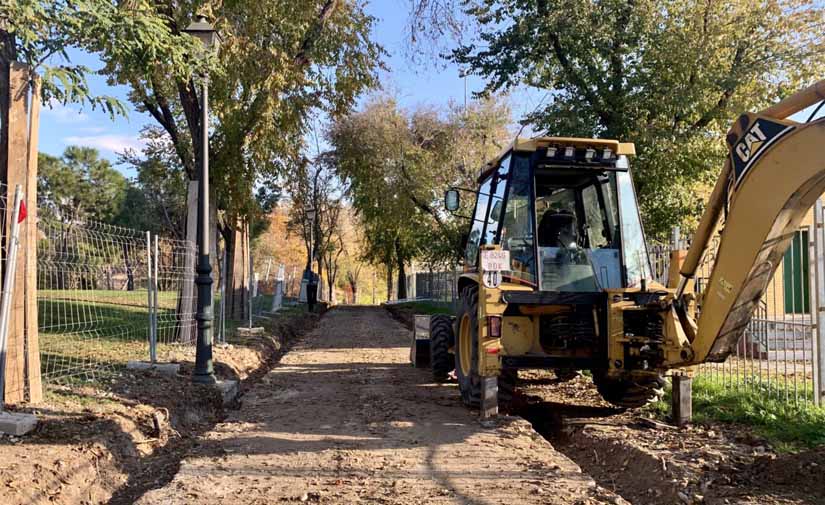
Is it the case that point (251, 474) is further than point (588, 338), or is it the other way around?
point (588, 338)

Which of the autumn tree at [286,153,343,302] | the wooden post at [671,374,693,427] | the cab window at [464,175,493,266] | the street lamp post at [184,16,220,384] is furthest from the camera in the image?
the autumn tree at [286,153,343,302]

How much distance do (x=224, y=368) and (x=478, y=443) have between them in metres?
5.65

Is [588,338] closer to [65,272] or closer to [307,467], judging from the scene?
[307,467]

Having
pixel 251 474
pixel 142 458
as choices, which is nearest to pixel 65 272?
pixel 142 458

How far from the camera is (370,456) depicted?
5.83m

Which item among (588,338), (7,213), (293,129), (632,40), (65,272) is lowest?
(588,338)

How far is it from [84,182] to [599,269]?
4583 cm

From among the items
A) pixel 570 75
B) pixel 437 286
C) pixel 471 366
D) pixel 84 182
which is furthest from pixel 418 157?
pixel 84 182

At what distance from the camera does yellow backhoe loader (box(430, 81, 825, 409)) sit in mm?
5270

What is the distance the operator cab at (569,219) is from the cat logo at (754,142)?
225 centimetres

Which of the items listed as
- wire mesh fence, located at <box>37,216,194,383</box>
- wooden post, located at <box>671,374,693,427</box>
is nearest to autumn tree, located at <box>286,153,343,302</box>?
wire mesh fence, located at <box>37,216,194,383</box>

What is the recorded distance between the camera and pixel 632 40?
→ 1384 cm

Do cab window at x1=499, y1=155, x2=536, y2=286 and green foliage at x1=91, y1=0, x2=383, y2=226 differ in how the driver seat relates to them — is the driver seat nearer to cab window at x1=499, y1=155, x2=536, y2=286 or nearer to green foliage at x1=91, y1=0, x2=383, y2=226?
cab window at x1=499, y1=155, x2=536, y2=286

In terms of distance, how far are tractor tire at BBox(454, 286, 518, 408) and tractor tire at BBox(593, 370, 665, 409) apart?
104 centimetres
